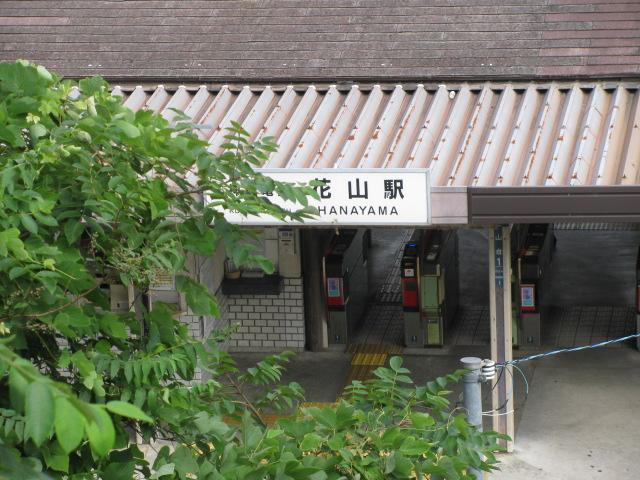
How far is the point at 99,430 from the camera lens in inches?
110

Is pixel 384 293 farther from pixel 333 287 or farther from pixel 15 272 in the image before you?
pixel 15 272

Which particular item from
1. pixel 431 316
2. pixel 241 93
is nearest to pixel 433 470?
pixel 241 93

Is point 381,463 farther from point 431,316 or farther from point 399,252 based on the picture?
point 399,252

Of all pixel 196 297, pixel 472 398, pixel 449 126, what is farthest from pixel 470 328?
pixel 196 297

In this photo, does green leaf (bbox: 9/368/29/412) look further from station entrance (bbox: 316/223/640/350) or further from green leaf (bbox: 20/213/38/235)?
station entrance (bbox: 316/223/640/350)

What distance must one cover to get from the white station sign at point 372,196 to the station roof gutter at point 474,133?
23 cm

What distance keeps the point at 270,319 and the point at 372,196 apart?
15.4ft

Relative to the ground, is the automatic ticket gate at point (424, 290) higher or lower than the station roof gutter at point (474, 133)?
lower

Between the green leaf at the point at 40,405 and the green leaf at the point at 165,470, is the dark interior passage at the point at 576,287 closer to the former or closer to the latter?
the green leaf at the point at 165,470

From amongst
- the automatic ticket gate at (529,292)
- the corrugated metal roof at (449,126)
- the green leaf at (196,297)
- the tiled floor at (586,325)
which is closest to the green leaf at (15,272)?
the green leaf at (196,297)

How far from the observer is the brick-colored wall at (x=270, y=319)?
14148 mm

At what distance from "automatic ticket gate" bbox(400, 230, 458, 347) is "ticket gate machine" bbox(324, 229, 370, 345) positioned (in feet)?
2.48

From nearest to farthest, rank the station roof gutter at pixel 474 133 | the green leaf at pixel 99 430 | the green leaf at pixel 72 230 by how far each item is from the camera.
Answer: the green leaf at pixel 99 430
the green leaf at pixel 72 230
the station roof gutter at pixel 474 133

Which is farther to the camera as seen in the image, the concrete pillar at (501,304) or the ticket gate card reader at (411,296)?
the ticket gate card reader at (411,296)
